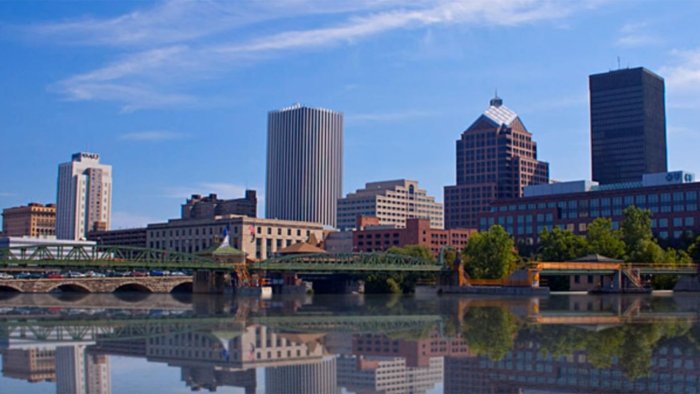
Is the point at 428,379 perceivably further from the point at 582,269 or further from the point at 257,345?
the point at 582,269

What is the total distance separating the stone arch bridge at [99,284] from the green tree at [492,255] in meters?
52.8

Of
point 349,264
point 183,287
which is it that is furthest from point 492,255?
point 183,287

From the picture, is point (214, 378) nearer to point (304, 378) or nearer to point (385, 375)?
point (304, 378)

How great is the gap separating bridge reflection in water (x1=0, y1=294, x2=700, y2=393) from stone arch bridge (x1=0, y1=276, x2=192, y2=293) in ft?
287

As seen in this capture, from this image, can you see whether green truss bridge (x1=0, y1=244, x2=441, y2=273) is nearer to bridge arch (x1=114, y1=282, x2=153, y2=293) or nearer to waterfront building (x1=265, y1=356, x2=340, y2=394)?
bridge arch (x1=114, y1=282, x2=153, y2=293)

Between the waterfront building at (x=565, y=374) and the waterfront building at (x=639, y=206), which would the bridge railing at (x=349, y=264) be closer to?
the waterfront building at (x=639, y=206)

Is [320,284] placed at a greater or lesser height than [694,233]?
lesser

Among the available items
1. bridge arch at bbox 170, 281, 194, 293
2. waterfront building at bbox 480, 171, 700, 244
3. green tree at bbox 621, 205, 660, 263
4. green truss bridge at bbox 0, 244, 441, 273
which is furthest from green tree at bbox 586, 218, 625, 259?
bridge arch at bbox 170, 281, 194, 293

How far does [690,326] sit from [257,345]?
27077 mm

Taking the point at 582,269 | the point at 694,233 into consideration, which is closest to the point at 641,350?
the point at 582,269

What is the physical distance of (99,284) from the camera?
5492 inches

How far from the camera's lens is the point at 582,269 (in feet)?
439

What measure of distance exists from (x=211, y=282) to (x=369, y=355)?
117302 millimetres

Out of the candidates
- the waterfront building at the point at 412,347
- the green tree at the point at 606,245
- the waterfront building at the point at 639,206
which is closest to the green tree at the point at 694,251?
the green tree at the point at 606,245
